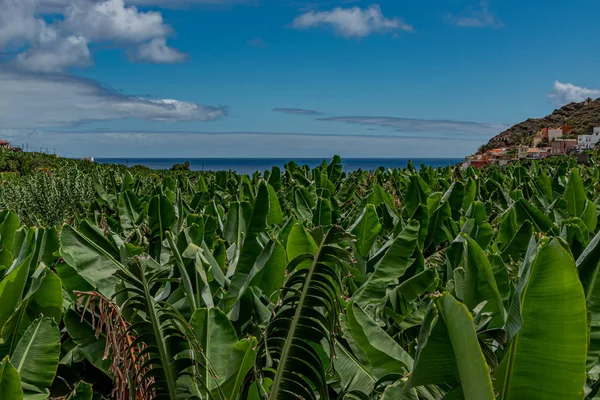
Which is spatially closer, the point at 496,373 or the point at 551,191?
the point at 496,373

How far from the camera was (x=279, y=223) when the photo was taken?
3908 millimetres

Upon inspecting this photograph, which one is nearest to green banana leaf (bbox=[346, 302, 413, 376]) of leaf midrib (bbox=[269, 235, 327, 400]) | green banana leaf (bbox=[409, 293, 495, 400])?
leaf midrib (bbox=[269, 235, 327, 400])

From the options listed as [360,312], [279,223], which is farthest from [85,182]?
[360,312]

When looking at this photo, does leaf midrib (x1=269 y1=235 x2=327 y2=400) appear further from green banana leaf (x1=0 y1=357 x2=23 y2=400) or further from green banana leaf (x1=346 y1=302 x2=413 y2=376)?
green banana leaf (x1=0 y1=357 x2=23 y2=400)

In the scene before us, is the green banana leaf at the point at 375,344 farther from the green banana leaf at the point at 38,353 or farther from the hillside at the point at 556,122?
the hillside at the point at 556,122

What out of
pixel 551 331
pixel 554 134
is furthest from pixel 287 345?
pixel 554 134

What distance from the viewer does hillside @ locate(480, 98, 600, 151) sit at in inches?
4616

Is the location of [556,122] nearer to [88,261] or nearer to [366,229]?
[366,229]

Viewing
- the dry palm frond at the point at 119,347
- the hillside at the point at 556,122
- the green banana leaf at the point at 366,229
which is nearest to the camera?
the dry palm frond at the point at 119,347

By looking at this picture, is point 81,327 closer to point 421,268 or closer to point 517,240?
point 421,268

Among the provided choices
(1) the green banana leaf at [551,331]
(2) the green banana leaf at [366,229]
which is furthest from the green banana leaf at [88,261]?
(1) the green banana leaf at [551,331]

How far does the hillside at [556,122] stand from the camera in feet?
385

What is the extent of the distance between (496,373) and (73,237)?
171 cm

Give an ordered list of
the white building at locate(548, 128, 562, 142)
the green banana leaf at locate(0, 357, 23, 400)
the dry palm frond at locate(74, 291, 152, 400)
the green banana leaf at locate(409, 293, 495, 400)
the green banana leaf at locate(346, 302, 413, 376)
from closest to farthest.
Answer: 1. the green banana leaf at locate(409, 293, 495, 400)
2. the green banana leaf at locate(0, 357, 23, 400)
3. the dry palm frond at locate(74, 291, 152, 400)
4. the green banana leaf at locate(346, 302, 413, 376)
5. the white building at locate(548, 128, 562, 142)
